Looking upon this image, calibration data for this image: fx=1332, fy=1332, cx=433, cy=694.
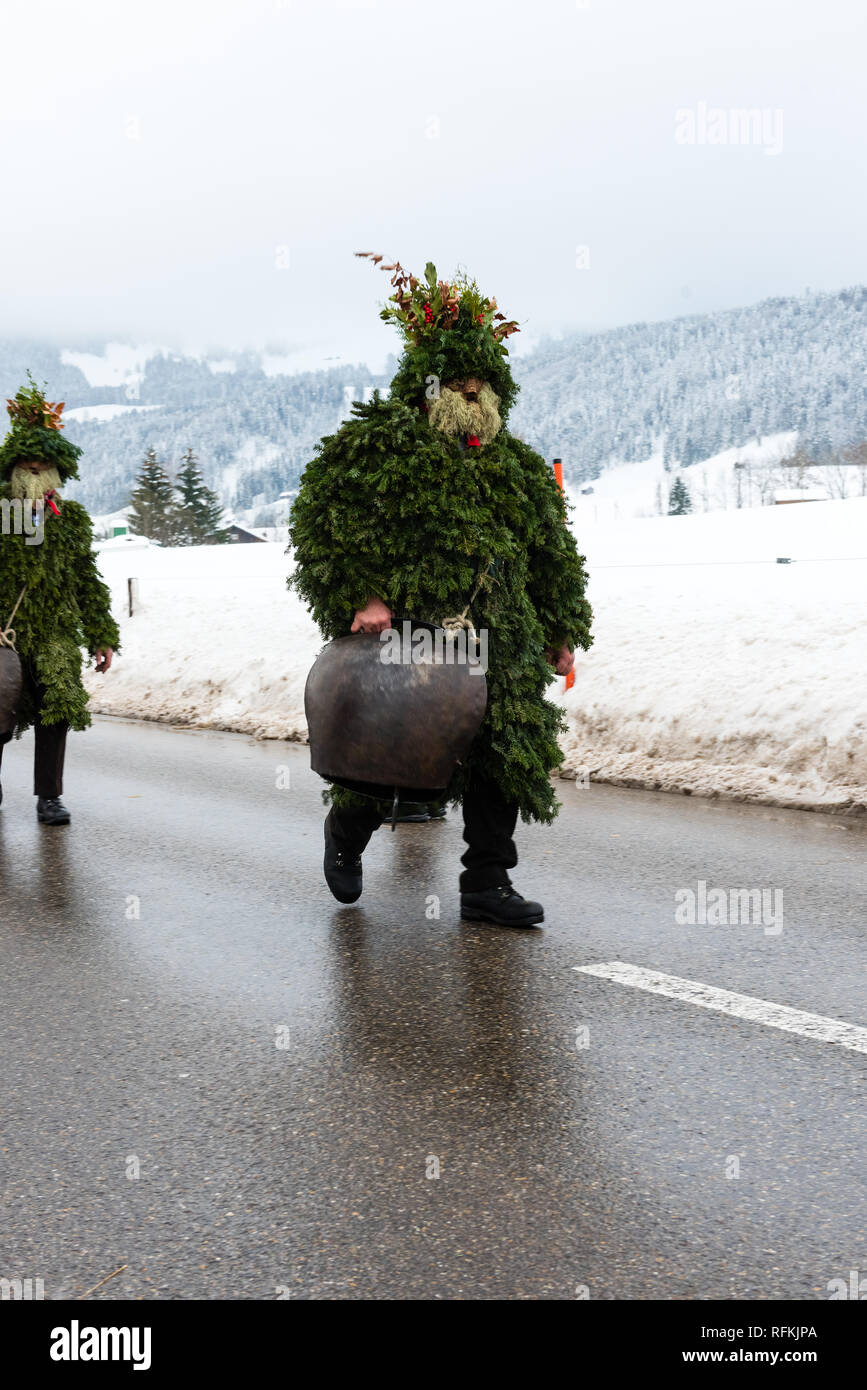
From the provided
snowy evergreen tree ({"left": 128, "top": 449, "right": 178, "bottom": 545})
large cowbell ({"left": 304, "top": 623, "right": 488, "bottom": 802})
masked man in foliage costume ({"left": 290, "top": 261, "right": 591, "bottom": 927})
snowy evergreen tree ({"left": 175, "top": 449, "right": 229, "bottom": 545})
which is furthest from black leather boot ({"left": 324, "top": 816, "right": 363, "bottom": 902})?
snowy evergreen tree ({"left": 175, "top": 449, "right": 229, "bottom": 545})

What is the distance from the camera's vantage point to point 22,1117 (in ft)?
11.0

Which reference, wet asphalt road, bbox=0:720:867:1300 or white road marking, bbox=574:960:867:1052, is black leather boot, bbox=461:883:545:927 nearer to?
wet asphalt road, bbox=0:720:867:1300

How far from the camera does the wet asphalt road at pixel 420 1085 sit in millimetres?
2619

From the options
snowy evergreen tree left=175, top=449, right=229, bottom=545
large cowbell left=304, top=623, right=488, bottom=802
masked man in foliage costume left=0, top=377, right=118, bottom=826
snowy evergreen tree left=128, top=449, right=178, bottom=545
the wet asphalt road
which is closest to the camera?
the wet asphalt road

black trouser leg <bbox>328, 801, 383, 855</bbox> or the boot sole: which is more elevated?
black trouser leg <bbox>328, 801, 383, 855</bbox>

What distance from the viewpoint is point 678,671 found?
9227 mm

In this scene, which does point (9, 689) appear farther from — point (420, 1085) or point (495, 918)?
point (420, 1085)

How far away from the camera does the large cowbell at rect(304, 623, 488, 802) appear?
4.52 metres

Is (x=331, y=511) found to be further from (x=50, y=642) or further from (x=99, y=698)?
(x=99, y=698)

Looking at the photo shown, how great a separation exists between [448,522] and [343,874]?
1.54 meters

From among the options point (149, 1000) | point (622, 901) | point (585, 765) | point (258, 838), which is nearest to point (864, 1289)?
point (149, 1000)

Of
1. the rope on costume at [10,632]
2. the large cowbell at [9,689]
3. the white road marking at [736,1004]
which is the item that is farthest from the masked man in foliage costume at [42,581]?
the white road marking at [736,1004]

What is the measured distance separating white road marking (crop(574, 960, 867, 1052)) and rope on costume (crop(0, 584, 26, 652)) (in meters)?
4.11

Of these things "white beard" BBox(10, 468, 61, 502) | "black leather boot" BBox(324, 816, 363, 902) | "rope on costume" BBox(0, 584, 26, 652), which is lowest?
"black leather boot" BBox(324, 816, 363, 902)
